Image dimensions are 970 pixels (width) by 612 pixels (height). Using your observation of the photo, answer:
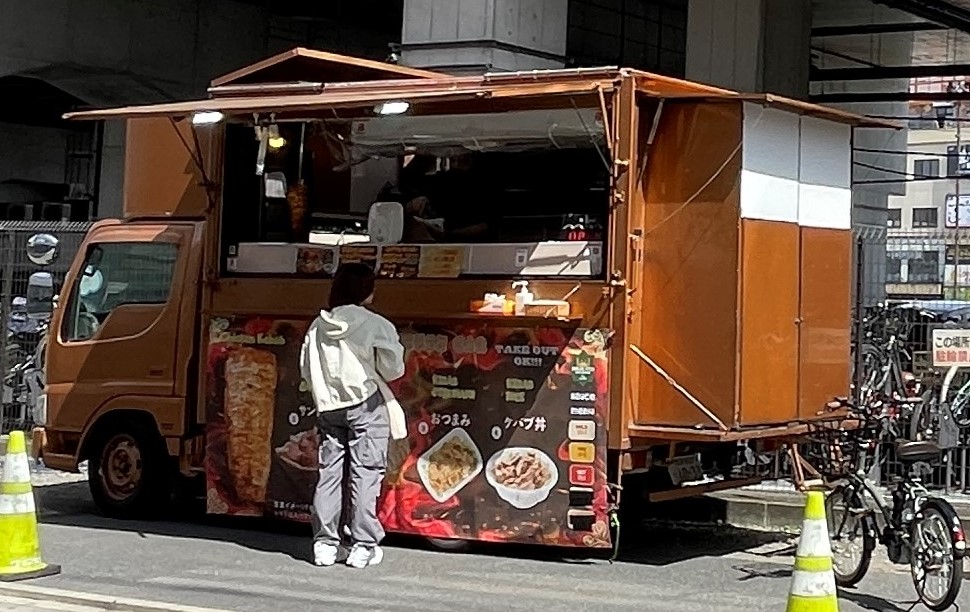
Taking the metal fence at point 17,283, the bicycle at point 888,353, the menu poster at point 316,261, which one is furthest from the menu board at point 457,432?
the metal fence at point 17,283

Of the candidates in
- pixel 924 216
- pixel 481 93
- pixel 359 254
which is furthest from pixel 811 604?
pixel 924 216

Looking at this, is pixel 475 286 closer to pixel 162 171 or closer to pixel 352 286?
pixel 352 286

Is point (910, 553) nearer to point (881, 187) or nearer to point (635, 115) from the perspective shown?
point (635, 115)

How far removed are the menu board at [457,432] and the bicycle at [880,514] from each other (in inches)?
58.8

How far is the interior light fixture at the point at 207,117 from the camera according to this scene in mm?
10234

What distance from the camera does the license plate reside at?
1004 centimetres

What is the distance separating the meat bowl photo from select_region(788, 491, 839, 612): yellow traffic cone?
3.20 metres

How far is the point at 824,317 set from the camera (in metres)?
10.4

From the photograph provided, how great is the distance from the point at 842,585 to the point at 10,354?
9899 millimetres

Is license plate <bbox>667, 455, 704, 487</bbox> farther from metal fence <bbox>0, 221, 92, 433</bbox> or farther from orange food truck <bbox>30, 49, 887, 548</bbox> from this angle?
metal fence <bbox>0, 221, 92, 433</bbox>

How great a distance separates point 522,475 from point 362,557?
1.17m

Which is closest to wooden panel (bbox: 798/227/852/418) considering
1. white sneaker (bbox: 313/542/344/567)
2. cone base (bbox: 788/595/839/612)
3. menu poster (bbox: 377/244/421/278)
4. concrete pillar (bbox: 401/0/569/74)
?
menu poster (bbox: 377/244/421/278)

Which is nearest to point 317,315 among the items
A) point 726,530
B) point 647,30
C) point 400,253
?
point 400,253

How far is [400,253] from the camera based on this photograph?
10.4 m
